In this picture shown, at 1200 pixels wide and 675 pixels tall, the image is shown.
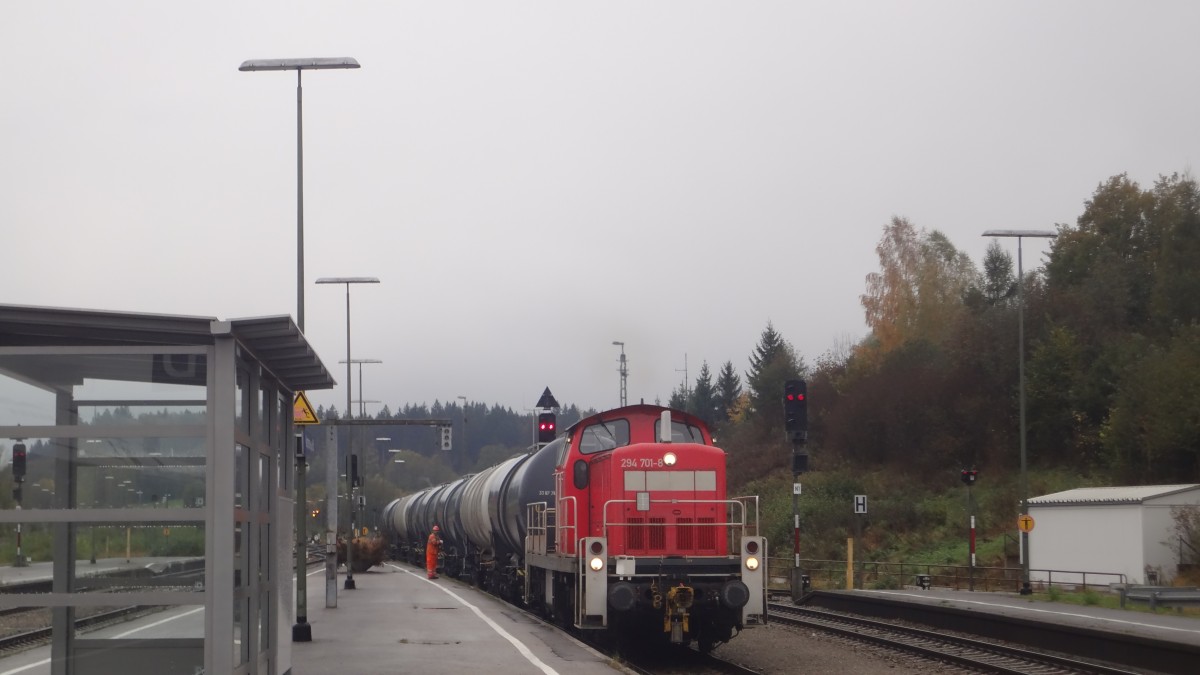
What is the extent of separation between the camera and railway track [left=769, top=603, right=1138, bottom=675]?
50.5 ft

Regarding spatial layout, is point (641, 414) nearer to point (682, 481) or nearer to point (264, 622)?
point (682, 481)

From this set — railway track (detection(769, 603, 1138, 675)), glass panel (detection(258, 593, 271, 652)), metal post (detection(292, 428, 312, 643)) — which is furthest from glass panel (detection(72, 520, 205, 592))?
railway track (detection(769, 603, 1138, 675))

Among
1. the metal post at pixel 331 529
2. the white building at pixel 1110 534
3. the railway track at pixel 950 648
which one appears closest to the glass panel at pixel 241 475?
the railway track at pixel 950 648

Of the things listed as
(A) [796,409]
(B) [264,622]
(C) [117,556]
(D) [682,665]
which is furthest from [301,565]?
(A) [796,409]

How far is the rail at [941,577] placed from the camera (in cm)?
3272

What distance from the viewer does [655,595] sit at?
51.0 feet

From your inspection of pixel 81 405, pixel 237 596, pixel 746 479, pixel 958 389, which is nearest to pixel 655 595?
pixel 237 596

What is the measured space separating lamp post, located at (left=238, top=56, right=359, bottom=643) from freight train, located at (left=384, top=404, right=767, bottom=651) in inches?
145

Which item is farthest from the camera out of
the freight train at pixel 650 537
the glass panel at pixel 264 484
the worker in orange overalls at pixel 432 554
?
the worker in orange overalls at pixel 432 554

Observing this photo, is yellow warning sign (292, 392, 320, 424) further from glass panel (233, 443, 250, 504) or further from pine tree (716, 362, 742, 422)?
pine tree (716, 362, 742, 422)

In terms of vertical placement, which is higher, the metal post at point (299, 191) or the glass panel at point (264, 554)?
the metal post at point (299, 191)

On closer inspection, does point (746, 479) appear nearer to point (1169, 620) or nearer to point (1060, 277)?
point (1060, 277)

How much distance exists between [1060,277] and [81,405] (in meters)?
65.5

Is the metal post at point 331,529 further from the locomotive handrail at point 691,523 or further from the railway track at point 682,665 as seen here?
the locomotive handrail at point 691,523
